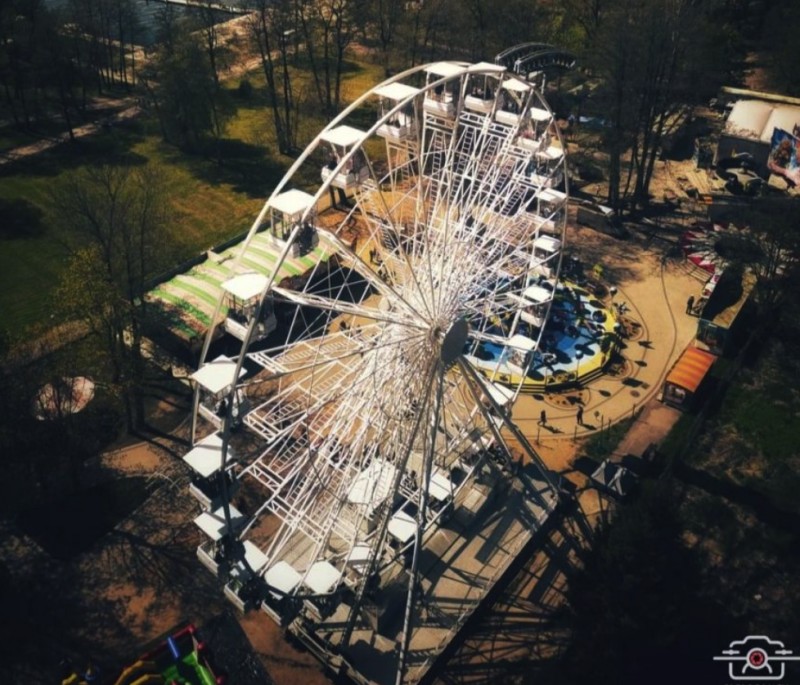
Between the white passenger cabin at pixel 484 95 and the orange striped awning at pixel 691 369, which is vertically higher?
the white passenger cabin at pixel 484 95

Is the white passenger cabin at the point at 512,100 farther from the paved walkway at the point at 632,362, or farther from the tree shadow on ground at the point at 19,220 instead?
the tree shadow on ground at the point at 19,220

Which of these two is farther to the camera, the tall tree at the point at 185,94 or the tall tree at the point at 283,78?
the tall tree at the point at 283,78

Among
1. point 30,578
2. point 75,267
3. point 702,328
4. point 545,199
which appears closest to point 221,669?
point 30,578

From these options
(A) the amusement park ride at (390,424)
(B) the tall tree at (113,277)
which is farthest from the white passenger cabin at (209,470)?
(B) the tall tree at (113,277)

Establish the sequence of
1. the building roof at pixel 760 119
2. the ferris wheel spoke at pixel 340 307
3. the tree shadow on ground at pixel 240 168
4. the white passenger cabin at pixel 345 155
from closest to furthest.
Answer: the ferris wheel spoke at pixel 340 307 < the white passenger cabin at pixel 345 155 < the tree shadow on ground at pixel 240 168 < the building roof at pixel 760 119

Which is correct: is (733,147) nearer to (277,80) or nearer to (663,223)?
(663,223)

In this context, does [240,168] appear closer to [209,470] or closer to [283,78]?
[283,78]
